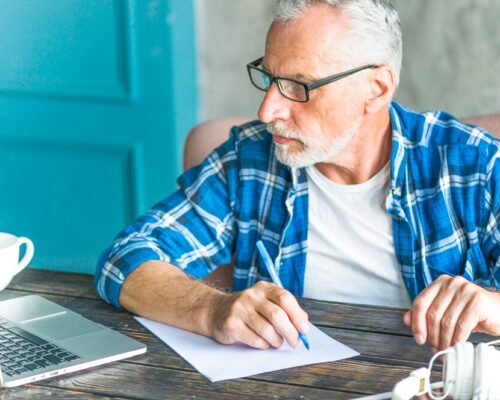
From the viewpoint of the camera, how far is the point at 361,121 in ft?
6.06

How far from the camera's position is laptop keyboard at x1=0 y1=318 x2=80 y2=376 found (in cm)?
128

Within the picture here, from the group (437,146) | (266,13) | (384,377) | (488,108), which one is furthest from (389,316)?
(266,13)

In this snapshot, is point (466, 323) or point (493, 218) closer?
point (466, 323)

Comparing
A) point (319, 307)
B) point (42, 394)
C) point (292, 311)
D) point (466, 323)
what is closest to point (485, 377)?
point (466, 323)

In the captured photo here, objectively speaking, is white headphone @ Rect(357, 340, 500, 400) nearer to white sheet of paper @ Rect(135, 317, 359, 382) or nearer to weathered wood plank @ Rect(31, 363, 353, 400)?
weathered wood plank @ Rect(31, 363, 353, 400)

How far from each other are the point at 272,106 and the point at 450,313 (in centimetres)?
60

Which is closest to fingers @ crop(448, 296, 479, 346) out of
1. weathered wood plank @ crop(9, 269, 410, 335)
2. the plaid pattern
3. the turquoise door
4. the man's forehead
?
weathered wood plank @ crop(9, 269, 410, 335)

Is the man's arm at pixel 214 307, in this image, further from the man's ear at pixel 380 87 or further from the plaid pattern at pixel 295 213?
the man's ear at pixel 380 87

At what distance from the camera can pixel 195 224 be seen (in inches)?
73.5

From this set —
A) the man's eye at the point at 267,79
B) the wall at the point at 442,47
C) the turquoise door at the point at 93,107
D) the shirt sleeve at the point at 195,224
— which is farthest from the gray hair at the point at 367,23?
the turquoise door at the point at 93,107

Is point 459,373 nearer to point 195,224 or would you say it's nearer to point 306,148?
point 306,148

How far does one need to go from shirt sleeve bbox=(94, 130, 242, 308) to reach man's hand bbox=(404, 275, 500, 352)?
584 mm

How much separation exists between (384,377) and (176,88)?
2019 millimetres

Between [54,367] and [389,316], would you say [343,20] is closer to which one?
[389,316]
